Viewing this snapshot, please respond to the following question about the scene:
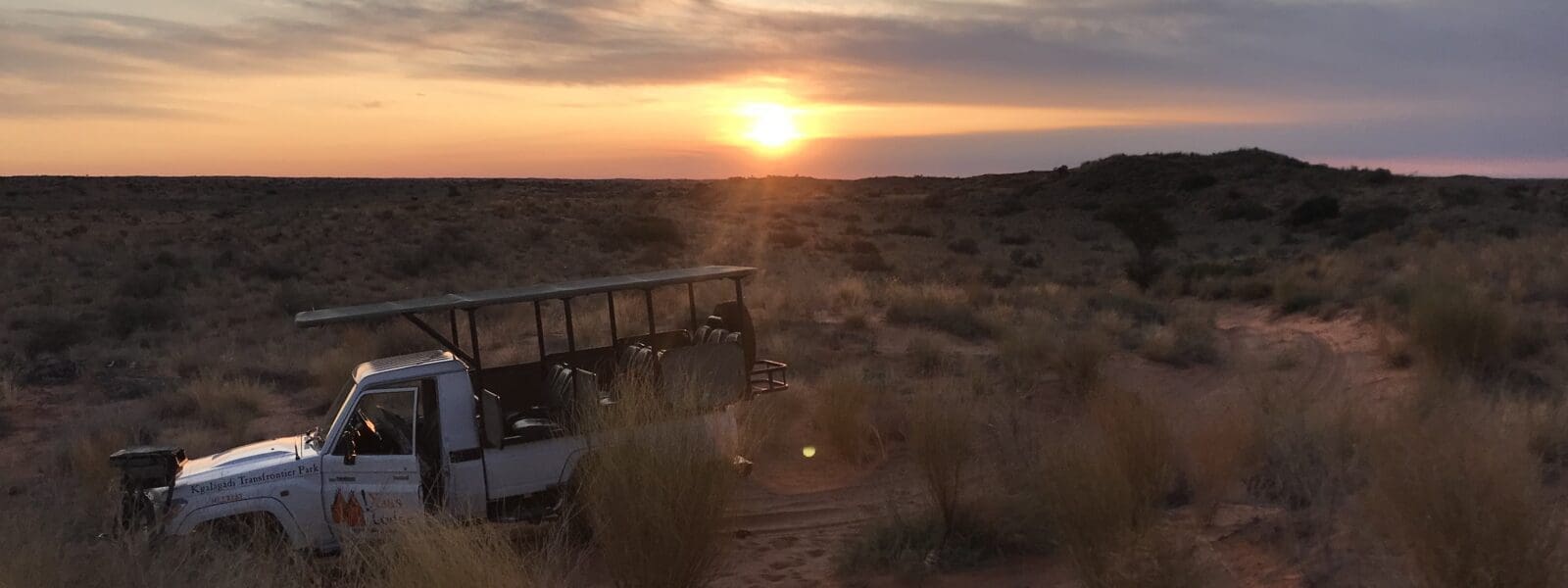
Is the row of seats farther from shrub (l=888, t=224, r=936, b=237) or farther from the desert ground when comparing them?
shrub (l=888, t=224, r=936, b=237)

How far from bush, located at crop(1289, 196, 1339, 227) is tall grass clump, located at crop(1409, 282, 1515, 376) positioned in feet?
131

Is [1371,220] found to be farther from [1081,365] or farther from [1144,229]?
[1081,365]

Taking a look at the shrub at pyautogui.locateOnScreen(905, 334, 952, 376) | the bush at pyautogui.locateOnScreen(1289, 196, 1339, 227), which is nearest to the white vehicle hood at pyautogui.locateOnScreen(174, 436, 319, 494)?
the shrub at pyautogui.locateOnScreen(905, 334, 952, 376)

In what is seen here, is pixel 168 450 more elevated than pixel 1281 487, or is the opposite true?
pixel 168 450

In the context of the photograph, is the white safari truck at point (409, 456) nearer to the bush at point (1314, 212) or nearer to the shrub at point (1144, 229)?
the shrub at point (1144, 229)

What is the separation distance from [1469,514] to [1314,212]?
5004 centimetres

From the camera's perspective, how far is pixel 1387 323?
562 inches

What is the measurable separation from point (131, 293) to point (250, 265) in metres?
5.70

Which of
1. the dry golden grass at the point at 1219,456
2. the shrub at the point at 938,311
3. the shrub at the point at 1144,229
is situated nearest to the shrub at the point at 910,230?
the shrub at the point at 1144,229

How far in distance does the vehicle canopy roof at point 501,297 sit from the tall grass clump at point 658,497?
2145 mm

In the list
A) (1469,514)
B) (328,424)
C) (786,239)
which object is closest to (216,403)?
(328,424)

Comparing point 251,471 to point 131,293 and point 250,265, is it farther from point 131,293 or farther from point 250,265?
point 250,265

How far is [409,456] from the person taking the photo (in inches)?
281

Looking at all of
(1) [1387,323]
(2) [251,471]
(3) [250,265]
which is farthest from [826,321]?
(3) [250,265]
